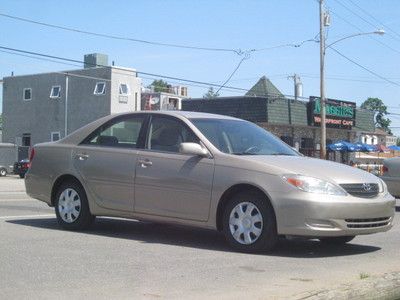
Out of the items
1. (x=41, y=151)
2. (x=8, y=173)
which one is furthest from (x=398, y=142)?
(x=41, y=151)

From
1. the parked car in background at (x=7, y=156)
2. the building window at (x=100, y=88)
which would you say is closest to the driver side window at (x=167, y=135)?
the parked car in background at (x=7, y=156)

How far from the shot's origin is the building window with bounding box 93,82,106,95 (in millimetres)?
42219

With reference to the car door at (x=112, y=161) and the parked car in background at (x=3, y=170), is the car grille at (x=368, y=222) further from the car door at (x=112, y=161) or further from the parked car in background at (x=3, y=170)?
the parked car in background at (x=3, y=170)

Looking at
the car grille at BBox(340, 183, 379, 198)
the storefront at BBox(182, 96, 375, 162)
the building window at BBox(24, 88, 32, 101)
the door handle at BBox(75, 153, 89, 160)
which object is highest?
the building window at BBox(24, 88, 32, 101)

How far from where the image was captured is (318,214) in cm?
687

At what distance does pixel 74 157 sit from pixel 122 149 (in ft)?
2.81

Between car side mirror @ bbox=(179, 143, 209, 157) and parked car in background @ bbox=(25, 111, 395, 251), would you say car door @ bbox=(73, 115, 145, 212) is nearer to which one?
parked car in background @ bbox=(25, 111, 395, 251)

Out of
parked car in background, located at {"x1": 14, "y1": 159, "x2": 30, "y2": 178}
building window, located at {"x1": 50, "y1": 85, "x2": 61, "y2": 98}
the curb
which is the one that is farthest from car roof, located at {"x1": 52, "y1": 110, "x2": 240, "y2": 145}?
building window, located at {"x1": 50, "y1": 85, "x2": 61, "y2": 98}

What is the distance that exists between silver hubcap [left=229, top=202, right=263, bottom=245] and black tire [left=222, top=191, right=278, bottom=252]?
28 millimetres

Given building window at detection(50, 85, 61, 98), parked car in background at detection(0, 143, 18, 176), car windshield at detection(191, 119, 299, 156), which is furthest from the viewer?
building window at detection(50, 85, 61, 98)

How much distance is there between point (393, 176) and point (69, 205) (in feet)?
27.9

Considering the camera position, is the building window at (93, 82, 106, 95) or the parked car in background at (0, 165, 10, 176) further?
the building window at (93, 82, 106, 95)

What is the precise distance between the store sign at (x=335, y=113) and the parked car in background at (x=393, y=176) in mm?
22844

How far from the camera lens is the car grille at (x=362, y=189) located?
7109 millimetres
